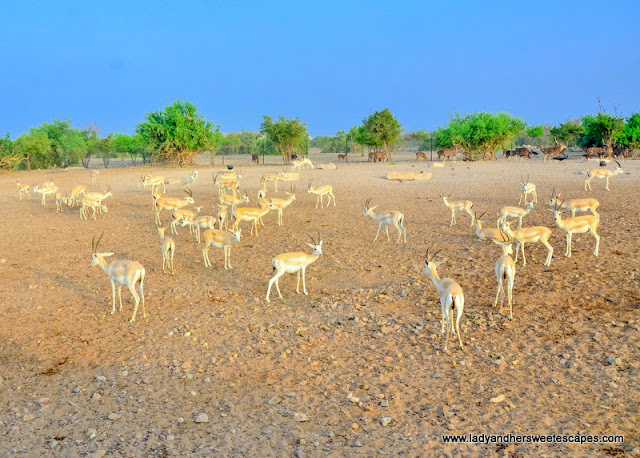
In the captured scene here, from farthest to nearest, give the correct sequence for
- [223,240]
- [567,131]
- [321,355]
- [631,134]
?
[567,131] < [631,134] < [223,240] < [321,355]

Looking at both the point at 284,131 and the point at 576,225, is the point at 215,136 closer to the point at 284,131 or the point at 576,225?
the point at 284,131

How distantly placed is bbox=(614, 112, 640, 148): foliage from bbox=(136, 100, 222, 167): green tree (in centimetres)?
3447

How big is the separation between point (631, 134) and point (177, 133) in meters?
37.0

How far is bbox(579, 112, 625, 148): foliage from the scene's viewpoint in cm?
4397

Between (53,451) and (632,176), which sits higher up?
(632,176)

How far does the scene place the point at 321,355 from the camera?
686 centimetres

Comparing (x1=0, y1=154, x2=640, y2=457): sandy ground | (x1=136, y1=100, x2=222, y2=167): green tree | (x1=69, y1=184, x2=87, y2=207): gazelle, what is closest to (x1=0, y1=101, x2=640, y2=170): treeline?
(x1=136, y1=100, x2=222, y2=167): green tree

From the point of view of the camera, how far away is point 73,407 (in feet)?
18.6

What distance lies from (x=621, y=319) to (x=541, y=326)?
116 centimetres

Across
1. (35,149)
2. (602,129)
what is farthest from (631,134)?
(35,149)

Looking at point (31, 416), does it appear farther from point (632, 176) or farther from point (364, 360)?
point (632, 176)

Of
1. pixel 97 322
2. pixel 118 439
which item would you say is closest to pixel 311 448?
pixel 118 439

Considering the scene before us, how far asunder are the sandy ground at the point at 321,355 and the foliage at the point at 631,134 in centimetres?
3242

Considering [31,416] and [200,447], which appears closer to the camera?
[200,447]
